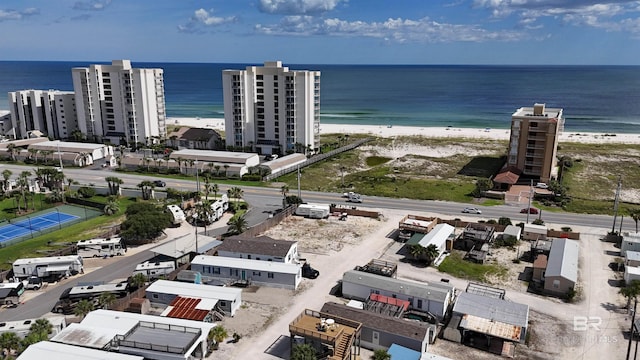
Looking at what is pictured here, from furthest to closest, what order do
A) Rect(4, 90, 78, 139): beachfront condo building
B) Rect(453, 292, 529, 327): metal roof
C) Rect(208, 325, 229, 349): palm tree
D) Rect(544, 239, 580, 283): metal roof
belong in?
Rect(4, 90, 78, 139): beachfront condo building, Rect(544, 239, 580, 283): metal roof, Rect(453, 292, 529, 327): metal roof, Rect(208, 325, 229, 349): palm tree

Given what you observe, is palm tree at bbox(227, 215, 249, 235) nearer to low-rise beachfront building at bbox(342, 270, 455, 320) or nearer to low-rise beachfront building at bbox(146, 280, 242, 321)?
low-rise beachfront building at bbox(146, 280, 242, 321)

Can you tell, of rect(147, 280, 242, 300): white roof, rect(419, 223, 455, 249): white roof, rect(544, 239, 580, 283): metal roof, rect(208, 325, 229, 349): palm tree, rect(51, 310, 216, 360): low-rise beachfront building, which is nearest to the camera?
rect(51, 310, 216, 360): low-rise beachfront building

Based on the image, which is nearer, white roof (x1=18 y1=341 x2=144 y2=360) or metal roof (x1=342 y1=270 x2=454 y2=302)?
white roof (x1=18 y1=341 x2=144 y2=360)

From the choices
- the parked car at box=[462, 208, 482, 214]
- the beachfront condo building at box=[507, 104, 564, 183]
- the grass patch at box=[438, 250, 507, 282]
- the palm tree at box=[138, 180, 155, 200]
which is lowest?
the grass patch at box=[438, 250, 507, 282]

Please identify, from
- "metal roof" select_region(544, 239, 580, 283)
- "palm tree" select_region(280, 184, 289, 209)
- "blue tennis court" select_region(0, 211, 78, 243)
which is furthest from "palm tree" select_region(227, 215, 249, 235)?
"metal roof" select_region(544, 239, 580, 283)

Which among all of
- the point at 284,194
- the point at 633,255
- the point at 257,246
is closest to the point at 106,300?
the point at 257,246

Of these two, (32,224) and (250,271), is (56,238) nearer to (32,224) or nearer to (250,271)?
(32,224)

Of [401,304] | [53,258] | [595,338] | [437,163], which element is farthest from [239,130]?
[595,338]

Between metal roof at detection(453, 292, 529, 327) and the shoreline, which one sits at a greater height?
the shoreline
